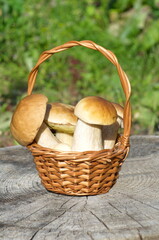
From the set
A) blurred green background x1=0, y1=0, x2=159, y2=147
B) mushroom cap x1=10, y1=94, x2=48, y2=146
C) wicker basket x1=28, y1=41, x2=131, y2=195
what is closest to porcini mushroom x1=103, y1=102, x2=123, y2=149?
wicker basket x1=28, y1=41, x2=131, y2=195

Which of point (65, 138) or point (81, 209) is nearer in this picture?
point (81, 209)

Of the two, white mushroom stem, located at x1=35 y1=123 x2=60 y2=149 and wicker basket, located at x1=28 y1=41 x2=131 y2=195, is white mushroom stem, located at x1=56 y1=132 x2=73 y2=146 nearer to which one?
white mushroom stem, located at x1=35 y1=123 x2=60 y2=149

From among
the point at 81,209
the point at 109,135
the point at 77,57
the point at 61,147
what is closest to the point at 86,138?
the point at 61,147

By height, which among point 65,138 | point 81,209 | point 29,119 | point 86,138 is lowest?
point 81,209

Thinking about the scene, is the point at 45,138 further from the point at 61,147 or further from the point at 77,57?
the point at 77,57

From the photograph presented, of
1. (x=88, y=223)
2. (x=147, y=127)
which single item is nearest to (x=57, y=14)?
(x=147, y=127)

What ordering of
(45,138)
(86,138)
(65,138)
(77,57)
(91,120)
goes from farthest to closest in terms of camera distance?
1. (77,57)
2. (65,138)
3. (45,138)
4. (86,138)
5. (91,120)

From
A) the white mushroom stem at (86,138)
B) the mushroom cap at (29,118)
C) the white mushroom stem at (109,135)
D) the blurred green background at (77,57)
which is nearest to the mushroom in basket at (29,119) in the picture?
the mushroom cap at (29,118)
